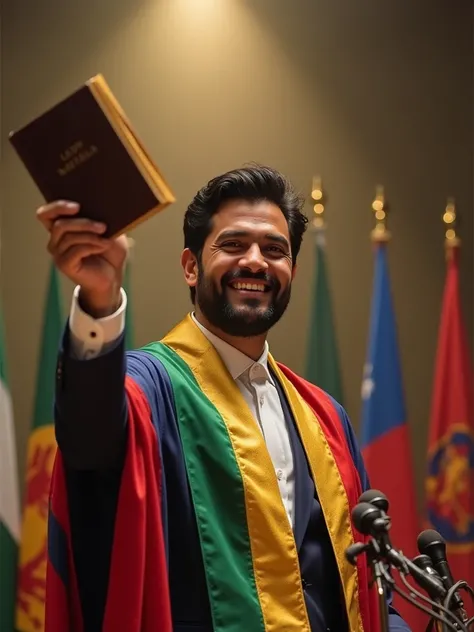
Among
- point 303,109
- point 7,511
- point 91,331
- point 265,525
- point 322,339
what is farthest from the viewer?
point 303,109

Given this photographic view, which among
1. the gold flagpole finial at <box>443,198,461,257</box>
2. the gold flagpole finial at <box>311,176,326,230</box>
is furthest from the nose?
the gold flagpole finial at <box>443,198,461,257</box>

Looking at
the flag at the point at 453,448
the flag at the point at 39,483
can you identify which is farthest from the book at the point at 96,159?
the flag at the point at 453,448

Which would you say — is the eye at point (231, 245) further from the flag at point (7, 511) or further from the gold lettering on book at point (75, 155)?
the flag at point (7, 511)

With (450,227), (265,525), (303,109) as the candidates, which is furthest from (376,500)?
(303,109)

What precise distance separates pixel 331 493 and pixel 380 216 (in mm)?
2075

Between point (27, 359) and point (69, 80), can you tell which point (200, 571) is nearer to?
point (27, 359)

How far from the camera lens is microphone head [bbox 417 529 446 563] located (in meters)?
1.23

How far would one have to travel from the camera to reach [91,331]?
116 cm

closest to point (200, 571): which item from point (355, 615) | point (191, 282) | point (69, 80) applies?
point (355, 615)

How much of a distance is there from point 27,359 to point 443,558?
2551mm

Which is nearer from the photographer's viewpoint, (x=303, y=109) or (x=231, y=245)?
(x=231, y=245)

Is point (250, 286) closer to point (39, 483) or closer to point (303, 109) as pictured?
point (39, 483)

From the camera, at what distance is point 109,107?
1117 mm

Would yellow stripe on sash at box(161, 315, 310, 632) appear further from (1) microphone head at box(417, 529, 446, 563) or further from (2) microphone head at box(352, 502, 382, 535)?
(2) microphone head at box(352, 502, 382, 535)
